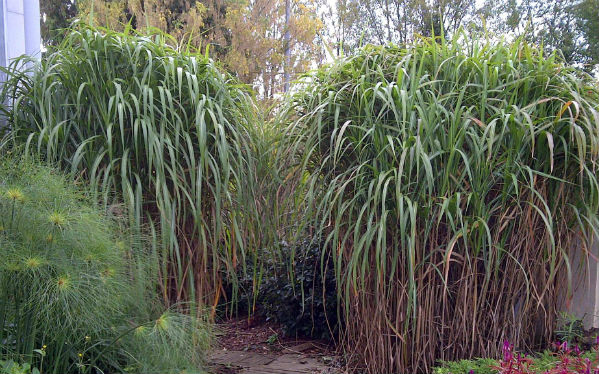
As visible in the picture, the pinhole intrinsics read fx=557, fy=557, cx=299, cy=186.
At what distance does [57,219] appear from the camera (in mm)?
2002

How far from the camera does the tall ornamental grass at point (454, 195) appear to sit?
269 cm

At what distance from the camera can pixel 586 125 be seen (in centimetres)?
277

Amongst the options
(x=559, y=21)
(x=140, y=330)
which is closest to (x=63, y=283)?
(x=140, y=330)

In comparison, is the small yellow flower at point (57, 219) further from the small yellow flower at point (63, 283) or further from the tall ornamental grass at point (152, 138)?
the tall ornamental grass at point (152, 138)

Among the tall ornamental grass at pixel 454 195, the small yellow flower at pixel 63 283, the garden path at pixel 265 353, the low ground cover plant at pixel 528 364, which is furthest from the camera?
the garden path at pixel 265 353

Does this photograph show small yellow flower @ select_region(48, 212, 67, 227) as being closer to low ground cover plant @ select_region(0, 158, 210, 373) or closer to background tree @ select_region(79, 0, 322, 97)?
low ground cover plant @ select_region(0, 158, 210, 373)

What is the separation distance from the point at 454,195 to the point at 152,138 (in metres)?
1.43

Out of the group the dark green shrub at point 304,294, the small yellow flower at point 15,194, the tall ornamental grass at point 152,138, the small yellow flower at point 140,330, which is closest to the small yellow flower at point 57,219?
the small yellow flower at point 15,194

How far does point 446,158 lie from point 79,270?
1.75 m

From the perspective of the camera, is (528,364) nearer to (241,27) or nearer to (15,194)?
(15,194)

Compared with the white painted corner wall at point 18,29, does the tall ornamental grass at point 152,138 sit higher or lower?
lower

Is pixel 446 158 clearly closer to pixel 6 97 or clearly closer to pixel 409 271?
pixel 409 271

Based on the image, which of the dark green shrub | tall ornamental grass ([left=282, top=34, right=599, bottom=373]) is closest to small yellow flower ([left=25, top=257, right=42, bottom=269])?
tall ornamental grass ([left=282, top=34, right=599, bottom=373])

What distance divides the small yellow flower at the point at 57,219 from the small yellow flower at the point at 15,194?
123 mm
